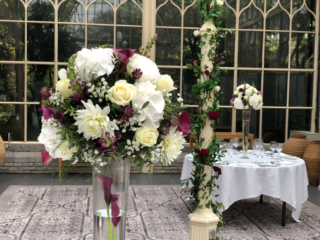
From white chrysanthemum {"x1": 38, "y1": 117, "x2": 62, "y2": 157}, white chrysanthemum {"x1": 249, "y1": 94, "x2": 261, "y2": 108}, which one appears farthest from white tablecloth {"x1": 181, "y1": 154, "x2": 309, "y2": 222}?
white chrysanthemum {"x1": 38, "y1": 117, "x2": 62, "y2": 157}

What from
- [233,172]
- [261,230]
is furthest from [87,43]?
[261,230]

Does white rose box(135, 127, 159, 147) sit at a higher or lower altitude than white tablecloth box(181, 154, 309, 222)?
higher

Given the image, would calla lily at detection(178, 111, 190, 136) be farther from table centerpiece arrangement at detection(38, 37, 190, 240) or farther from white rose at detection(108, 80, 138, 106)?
white rose at detection(108, 80, 138, 106)

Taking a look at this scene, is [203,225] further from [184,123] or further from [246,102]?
[246,102]

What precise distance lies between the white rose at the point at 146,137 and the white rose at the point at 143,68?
16 cm

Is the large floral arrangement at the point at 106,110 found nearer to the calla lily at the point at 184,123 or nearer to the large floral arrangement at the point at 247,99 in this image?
the calla lily at the point at 184,123

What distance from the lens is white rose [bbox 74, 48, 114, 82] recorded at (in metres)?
1.10

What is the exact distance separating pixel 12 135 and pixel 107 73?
5376mm

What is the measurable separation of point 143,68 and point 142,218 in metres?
2.83

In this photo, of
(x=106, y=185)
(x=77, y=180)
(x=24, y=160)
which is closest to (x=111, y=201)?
(x=106, y=185)

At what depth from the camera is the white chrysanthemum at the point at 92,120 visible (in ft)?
3.43

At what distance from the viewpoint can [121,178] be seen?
1.19 metres

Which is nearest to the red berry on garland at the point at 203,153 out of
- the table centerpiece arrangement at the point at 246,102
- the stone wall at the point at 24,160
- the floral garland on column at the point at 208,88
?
the floral garland on column at the point at 208,88

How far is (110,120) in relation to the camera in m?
1.11
